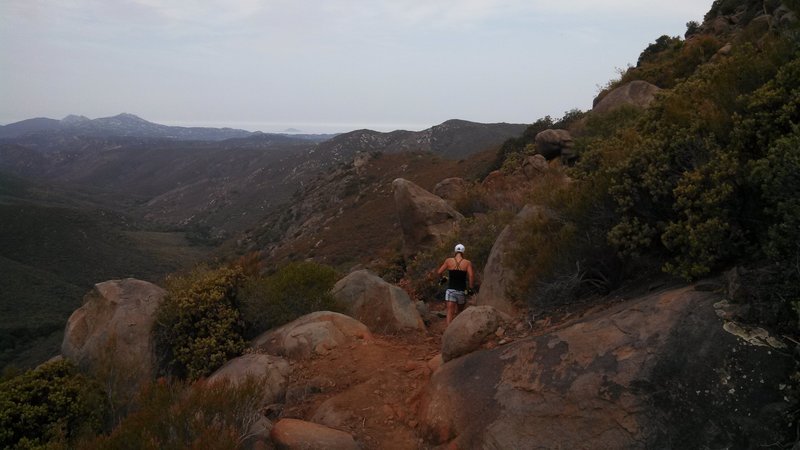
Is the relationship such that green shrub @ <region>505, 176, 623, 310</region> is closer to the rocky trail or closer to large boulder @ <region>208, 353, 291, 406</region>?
the rocky trail

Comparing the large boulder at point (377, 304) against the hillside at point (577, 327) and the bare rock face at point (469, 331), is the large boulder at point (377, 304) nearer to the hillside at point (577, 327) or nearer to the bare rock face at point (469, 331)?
the hillside at point (577, 327)

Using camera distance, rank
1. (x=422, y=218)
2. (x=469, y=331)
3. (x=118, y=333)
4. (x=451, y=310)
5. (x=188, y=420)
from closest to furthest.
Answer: (x=188, y=420) < (x=469, y=331) < (x=118, y=333) < (x=451, y=310) < (x=422, y=218)

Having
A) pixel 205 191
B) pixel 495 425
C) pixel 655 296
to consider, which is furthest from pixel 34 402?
pixel 205 191

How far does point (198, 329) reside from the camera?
8.67 metres

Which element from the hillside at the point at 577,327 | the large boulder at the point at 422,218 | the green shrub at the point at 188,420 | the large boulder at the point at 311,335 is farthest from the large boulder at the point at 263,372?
the large boulder at the point at 422,218

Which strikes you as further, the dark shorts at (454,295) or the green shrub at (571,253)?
the dark shorts at (454,295)

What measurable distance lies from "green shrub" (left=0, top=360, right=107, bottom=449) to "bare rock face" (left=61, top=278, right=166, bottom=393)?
1.30ft

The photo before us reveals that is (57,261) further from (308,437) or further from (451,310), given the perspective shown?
(308,437)

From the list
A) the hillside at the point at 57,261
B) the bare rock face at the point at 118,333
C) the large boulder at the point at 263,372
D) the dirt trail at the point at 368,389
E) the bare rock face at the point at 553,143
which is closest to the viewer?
the dirt trail at the point at 368,389

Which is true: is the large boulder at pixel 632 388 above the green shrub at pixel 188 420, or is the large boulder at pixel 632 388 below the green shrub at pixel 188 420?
above

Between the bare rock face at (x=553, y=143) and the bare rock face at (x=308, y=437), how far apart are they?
13490 mm

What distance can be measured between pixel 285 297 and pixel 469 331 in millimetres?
4225

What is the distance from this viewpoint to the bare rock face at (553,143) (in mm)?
17188

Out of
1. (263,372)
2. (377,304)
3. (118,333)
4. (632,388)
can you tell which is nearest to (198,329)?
(118,333)
